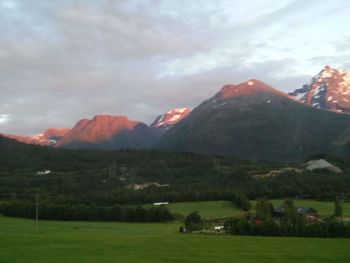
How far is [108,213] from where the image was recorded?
99.5 metres

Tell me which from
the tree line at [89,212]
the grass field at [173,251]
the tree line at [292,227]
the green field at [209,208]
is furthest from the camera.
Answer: the green field at [209,208]

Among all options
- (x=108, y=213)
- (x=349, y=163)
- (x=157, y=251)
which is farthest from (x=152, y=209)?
(x=349, y=163)

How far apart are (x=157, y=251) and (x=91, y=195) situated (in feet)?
295

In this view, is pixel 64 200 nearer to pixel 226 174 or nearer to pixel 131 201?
pixel 131 201

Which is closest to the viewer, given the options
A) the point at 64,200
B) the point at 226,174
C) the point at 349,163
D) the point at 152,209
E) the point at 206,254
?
the point at 206,254

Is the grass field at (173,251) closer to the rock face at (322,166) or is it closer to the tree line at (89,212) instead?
the tree line at (89,212)

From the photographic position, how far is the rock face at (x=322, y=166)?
6544 inches

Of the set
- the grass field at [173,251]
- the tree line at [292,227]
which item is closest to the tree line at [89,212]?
the tree line at [292,227]

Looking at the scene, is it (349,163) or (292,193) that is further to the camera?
(349,163)

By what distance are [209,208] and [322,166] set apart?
234 ft

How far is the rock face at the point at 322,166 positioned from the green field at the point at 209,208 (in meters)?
60.9

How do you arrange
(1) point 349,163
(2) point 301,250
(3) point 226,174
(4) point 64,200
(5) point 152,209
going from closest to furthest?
(2) point 301,250
(5) point 152,209
(4) point 64,200
(3) point 226,174
(1) point 349,163

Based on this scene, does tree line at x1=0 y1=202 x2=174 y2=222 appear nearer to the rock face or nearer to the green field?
the green field

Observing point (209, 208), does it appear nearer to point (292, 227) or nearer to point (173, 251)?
point (292, 227)
